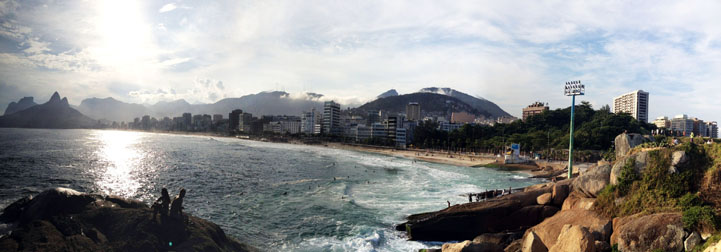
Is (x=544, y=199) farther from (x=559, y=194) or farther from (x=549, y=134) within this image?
(x=549, y=134)

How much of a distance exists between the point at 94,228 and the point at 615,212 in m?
22.3

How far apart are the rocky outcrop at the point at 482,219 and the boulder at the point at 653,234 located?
570 centimetres

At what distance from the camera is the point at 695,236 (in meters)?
11.1

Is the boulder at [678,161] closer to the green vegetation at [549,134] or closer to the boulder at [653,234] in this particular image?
the boulder at [653,234]

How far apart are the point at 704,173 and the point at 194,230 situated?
71.5 ft

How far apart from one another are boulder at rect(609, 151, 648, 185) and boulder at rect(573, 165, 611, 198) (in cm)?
35

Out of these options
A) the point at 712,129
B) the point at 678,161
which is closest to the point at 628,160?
the point at 678,161

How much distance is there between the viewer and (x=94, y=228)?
13.5 meters

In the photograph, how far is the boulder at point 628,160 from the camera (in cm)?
1602

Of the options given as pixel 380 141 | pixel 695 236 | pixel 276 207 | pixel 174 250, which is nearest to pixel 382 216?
pixel 276 207

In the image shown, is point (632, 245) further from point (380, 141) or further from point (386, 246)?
point (380, 141)

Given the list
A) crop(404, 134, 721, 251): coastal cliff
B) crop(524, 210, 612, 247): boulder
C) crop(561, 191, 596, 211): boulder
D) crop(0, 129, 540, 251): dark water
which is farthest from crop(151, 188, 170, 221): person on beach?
crop(561, 191, 596, 211): boulder

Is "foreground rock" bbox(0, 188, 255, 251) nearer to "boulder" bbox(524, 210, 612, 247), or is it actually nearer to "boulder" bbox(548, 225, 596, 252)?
"boulder" bbox(548, 225, 596, 252)

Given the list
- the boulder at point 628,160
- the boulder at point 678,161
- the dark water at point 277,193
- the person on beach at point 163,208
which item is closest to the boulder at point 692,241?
the boulder at point 678,161
